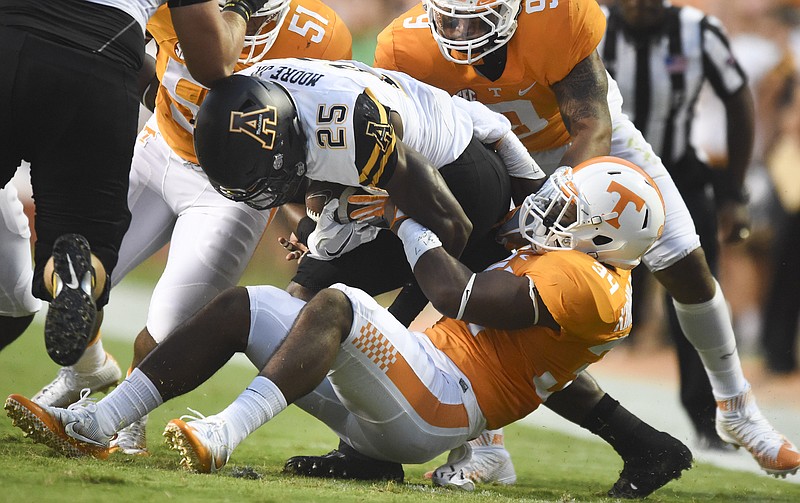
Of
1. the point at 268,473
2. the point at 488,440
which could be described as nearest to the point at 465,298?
the point at 268,473

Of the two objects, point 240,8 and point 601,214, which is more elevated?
point 240,8

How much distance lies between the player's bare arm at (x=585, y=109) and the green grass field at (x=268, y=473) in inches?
45.7

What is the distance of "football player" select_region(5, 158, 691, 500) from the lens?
276 cm

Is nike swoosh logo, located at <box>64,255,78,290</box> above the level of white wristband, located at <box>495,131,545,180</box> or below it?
above

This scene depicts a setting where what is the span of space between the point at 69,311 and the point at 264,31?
154 cm

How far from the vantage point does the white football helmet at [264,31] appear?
3.71 m

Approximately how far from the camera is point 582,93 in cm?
380

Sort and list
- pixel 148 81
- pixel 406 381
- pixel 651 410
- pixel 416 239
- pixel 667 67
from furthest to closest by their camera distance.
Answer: pixel 651 410
pixel 667 67
pixel 148 81
pixel 416 239
pixel 406 381

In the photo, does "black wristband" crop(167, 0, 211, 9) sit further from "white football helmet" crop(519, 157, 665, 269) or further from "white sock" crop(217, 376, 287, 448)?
"white football helmet" crop(519, 157, 665, 269)

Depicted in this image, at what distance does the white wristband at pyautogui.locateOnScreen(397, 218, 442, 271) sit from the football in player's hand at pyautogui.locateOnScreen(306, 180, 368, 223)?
26 centimetres

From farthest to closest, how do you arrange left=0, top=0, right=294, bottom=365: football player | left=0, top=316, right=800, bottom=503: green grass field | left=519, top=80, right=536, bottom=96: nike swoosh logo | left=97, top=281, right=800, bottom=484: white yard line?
1. left=97, top=281, right=800, bottom=484: white yard line
2. left=519, top=80, right=536, bottom=96: nike swoosh logo
3. left=0, top=0, right=294, bottom=365: football player
4. left=0, top=316, right=800, bottom=503: green grass field

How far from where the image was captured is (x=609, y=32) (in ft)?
18.8

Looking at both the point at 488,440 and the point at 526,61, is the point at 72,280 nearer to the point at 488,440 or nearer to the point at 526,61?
the point at 488,440

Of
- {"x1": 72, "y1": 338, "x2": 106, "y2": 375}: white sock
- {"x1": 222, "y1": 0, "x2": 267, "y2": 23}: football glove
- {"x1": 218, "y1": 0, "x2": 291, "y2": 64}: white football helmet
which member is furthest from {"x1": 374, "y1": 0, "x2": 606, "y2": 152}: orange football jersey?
{"x1": 72, "y1": 338, "x2": 106, "y2": 375}: white sock
